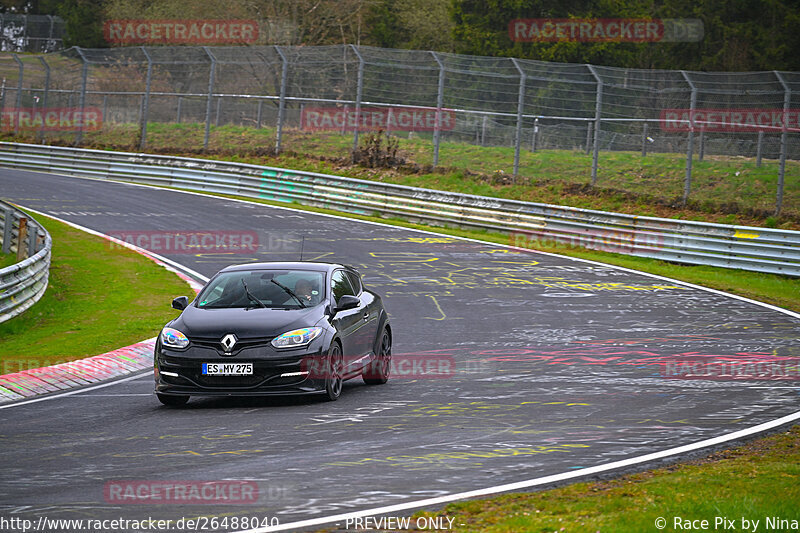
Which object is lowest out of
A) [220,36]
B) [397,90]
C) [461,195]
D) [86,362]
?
[86,362]

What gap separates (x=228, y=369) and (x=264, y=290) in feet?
4.94

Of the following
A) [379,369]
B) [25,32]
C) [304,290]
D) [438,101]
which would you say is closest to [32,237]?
[304,290]

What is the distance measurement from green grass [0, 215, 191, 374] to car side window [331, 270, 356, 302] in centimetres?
400

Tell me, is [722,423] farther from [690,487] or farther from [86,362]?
[86,362]

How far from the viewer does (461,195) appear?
96.2 feet

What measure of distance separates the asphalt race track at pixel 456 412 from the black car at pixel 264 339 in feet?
1.02

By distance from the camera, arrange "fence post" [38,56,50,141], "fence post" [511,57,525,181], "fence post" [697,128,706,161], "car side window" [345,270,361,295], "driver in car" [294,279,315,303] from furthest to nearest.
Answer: "fence post" [38,56,50,141]
"fence post" [511,57,525,181]
"fence post" [697,128,706,161]
"car side window" [345,270,361,295]
"driver in car" [294,279,315,303]

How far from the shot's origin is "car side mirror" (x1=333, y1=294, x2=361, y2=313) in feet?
→ 36.8

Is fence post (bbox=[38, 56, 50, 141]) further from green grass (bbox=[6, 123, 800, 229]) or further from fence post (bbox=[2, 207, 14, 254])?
fence post (bbox=[2, 207, 14, 254])

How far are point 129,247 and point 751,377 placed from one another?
1661 centimetres

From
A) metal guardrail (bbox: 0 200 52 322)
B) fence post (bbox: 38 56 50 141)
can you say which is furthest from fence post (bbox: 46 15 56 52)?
metal guardrail (bbox: 0 200 52 322)

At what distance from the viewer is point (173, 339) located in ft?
34.7

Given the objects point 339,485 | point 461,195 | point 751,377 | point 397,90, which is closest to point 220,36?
point 397,90

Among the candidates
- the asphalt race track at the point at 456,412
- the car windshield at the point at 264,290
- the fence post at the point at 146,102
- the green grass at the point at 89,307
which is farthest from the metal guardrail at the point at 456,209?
the car windshield at the point at 264,290
